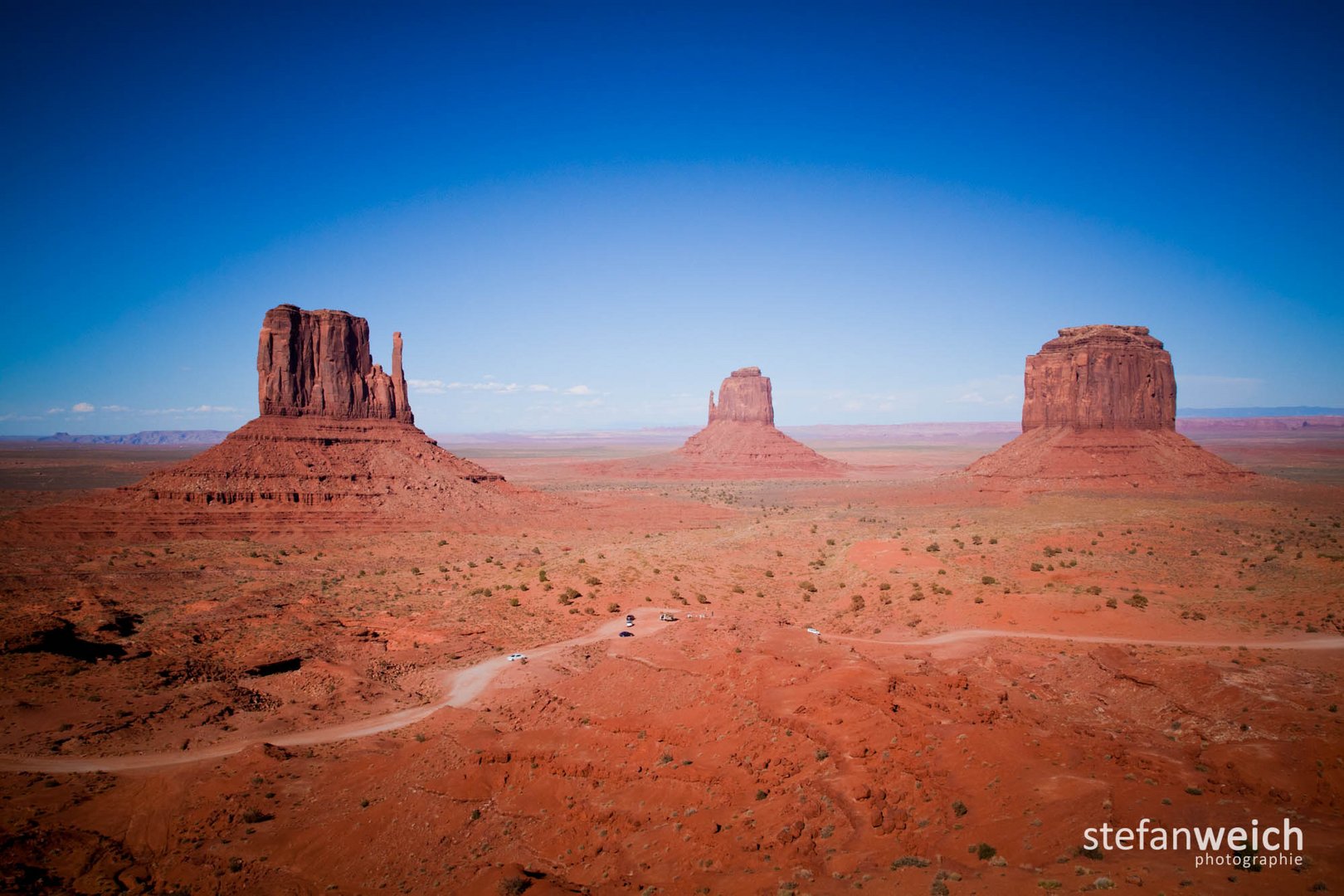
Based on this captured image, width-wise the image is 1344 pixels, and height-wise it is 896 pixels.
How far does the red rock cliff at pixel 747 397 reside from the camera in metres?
127

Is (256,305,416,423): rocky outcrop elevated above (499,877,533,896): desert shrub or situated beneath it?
elevated above

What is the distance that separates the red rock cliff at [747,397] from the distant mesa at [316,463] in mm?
71036

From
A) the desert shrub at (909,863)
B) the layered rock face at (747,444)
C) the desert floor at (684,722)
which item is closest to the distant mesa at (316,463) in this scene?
the desert floor at (684,722)

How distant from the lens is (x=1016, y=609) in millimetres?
26812

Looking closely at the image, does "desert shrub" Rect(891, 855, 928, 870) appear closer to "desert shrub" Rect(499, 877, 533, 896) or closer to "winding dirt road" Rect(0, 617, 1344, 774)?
"desert shrub" Rect(499, 877, 533, 896)

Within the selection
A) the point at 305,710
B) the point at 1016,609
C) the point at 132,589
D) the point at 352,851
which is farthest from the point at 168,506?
the point at 1016,609

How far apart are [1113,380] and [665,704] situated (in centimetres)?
7165

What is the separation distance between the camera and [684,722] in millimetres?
17938

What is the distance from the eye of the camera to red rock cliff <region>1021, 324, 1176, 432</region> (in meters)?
70.4

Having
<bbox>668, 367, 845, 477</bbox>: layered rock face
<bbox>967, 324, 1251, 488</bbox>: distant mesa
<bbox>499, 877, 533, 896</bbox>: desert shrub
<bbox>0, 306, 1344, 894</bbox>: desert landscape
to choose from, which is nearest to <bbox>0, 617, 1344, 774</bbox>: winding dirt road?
<bbox>0, 306, 1344, 894</bbox>: desert landscape

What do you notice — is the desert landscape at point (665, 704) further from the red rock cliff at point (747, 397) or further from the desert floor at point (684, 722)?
the red rock cliff at point (747, 397)

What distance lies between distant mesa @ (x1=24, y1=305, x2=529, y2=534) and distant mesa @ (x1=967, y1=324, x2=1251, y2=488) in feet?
185

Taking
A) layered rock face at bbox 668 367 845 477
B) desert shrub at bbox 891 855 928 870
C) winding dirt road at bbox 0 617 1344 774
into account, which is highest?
layered rock face at bbox 668 367 845 477

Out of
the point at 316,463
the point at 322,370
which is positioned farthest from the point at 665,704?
the point at 322,370
